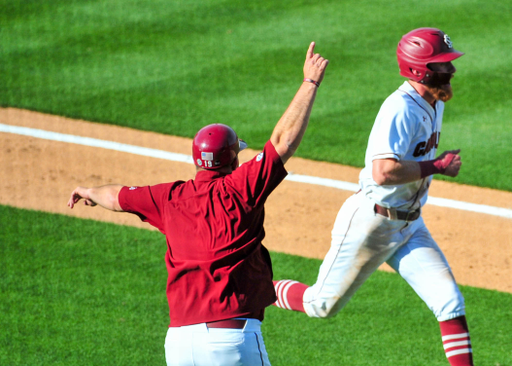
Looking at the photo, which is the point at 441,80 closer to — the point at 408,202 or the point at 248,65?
the point at 408,202

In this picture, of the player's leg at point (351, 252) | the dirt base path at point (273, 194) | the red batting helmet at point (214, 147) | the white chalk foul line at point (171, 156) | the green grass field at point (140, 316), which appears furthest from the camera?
the white chalk foul line at point (171, 156)

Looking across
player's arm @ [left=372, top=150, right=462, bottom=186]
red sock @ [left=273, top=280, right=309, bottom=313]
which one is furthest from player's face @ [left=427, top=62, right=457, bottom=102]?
red sock @ [left=273, top=280, right=309, bottom=313]

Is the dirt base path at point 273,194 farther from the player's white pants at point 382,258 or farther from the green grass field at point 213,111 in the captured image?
the player's white pants at point 382,258

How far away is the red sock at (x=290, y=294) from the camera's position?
16.4 feet

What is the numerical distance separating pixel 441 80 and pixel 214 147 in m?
1.61

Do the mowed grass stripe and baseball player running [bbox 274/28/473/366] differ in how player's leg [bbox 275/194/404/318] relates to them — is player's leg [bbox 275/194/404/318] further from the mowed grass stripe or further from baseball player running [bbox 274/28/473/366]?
the mowed grass stripe

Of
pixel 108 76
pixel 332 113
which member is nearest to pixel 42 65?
pixel 108 76

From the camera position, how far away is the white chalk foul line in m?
7.03

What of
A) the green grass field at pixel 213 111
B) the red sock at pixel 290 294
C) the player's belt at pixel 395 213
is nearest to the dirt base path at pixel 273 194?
the green grass field at pixel 213 111

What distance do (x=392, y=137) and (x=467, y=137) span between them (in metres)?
4.58

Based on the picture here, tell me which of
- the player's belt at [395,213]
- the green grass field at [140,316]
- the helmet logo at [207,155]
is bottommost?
the green grass field at [140,316]

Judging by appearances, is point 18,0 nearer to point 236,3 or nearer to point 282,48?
point 236,3

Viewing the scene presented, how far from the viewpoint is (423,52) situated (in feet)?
14.5

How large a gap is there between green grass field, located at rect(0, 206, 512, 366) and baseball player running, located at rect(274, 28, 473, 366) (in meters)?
0.55
